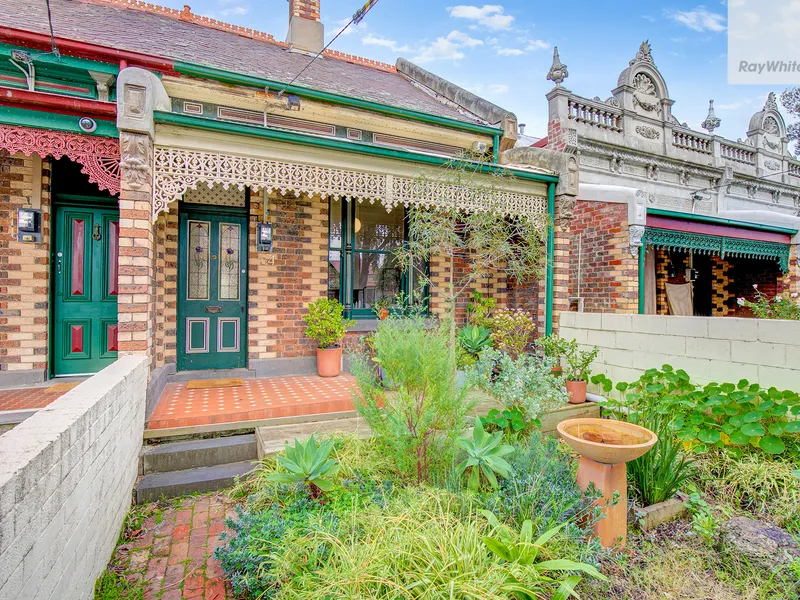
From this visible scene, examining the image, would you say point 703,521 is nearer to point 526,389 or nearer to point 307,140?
point 526,389

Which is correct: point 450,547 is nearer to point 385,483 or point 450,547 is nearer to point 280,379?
point 385,483

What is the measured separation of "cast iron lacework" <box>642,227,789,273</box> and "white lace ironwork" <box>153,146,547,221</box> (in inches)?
91.8

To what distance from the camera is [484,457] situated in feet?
8.53

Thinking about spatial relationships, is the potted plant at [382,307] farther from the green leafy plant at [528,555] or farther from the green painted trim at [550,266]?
the green leafy plant at [528,555]

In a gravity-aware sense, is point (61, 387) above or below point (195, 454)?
above

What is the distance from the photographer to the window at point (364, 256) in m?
6.60

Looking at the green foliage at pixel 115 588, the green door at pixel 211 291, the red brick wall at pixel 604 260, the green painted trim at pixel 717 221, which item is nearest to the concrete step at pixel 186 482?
the green foliage at pixel 115 588

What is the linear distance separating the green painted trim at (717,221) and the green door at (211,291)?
6.56 m

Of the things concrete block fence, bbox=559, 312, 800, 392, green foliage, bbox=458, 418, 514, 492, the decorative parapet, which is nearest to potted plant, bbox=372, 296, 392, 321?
concrete block fence, bbox=559, 312, 800, 392

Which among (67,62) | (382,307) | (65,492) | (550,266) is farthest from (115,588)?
(550,266)

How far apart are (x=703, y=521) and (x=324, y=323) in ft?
14.9

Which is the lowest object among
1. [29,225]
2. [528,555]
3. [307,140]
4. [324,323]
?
[528,555]

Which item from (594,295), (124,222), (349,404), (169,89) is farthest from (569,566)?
(169,89)

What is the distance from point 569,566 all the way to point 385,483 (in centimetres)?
128
